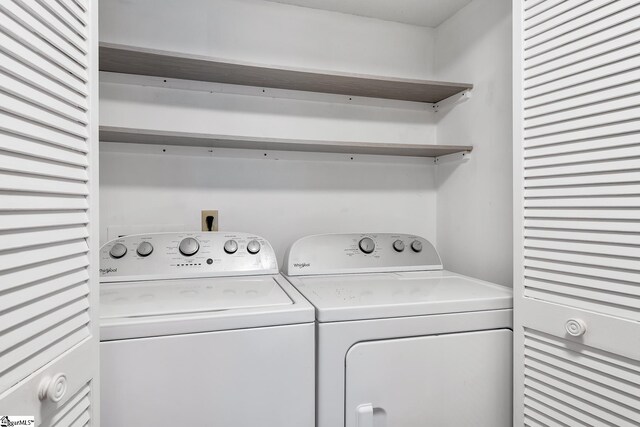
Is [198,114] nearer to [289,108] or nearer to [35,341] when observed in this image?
[289,108]

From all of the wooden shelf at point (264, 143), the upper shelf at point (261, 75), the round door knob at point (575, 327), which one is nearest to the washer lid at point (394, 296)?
the round door knob at point (575, 327)

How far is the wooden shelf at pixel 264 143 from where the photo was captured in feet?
4.95

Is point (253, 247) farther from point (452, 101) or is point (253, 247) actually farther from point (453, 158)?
point (452, 101)

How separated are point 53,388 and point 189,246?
0.86 metres

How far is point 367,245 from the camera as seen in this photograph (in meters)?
1.76

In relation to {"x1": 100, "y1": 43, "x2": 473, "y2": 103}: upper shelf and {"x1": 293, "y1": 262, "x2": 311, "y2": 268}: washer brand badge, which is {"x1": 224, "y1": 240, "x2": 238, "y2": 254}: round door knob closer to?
{"x1": 293, "y1": 262, "x2": 311, "y2": 268}: washer brand badge

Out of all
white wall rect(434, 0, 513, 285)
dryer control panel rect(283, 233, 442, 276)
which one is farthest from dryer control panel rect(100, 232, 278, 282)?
white wall rect(434, 0, 513, 285)

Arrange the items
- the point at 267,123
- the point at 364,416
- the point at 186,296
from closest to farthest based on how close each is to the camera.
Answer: the point at 364,416, the point at 186,296, the point at 267,123

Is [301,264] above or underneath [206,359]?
above

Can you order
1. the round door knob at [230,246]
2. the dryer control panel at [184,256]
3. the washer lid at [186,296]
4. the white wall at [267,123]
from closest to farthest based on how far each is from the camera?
the washer lid at [186,296] → the dryer control panel at [184,256] → the round door knob at [230,246] → the white wall at [267,123]

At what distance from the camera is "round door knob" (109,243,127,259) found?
147 cm

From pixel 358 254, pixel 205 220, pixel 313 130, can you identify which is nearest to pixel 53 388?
pixel 205 220

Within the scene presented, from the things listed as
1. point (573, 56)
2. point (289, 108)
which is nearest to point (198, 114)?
point (289, 108)

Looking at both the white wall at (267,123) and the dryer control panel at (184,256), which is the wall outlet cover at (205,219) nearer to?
the white wall at (267,123)
